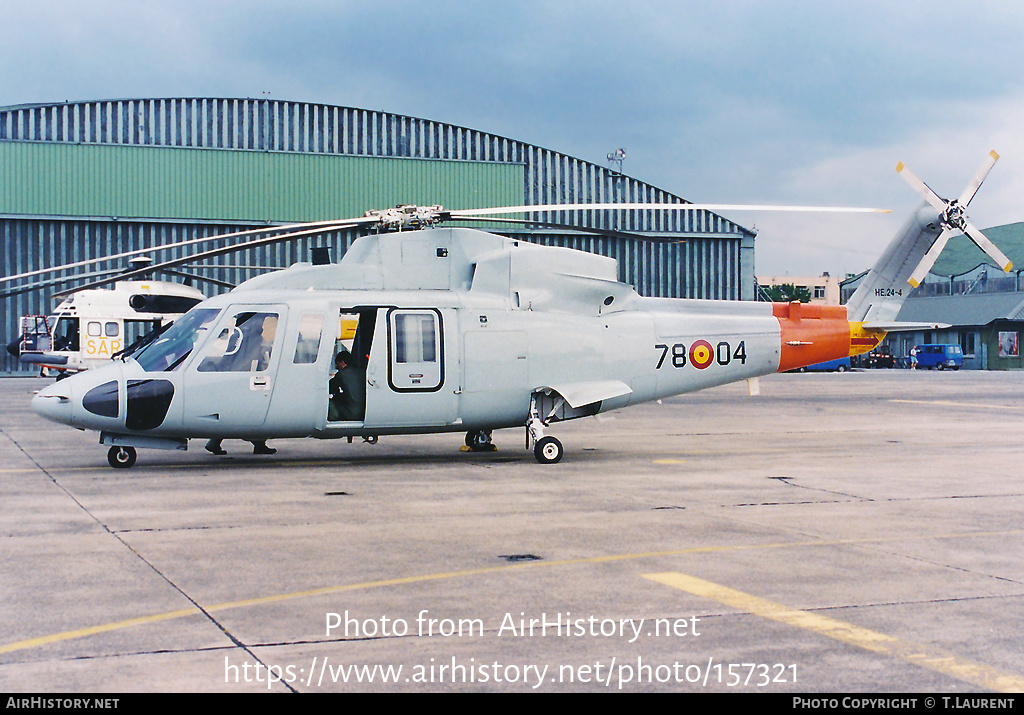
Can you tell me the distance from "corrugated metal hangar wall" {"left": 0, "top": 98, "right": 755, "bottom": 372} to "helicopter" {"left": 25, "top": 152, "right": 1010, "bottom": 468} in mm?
30412

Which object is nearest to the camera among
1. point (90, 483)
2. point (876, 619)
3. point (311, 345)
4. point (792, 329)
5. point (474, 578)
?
point (876, 619)

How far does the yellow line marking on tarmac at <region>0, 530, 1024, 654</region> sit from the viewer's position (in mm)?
5652

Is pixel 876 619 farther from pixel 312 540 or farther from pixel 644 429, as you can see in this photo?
pixel 644 429

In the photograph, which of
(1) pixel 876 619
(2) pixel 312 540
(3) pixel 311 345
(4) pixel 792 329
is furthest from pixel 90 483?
(4) pixel 792 329

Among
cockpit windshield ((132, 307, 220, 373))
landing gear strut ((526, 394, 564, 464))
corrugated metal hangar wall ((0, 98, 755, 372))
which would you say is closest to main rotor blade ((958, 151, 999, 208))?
landing gear strut ((526, 394, 564, 464))

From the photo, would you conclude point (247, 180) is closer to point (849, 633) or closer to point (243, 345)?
point (243, 345)

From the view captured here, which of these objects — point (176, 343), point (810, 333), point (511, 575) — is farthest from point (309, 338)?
point (810, 333)

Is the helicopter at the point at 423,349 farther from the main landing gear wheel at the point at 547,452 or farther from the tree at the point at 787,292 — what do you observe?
the tree at the point at 787,292

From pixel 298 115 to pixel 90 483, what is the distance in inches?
1608

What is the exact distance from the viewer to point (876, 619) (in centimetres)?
603

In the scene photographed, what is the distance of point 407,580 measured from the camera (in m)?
7.07

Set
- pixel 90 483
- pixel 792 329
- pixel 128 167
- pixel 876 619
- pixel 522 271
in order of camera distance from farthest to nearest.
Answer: pixel 128 167 → pixel 792 329 → pixel 522 271 → pixel 90 483 → pixel 876 619

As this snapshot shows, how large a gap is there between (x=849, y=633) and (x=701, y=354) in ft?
35.3

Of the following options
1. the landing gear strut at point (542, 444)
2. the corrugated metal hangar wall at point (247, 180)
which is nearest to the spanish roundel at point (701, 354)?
the landing gear strut at point (542, 444)
